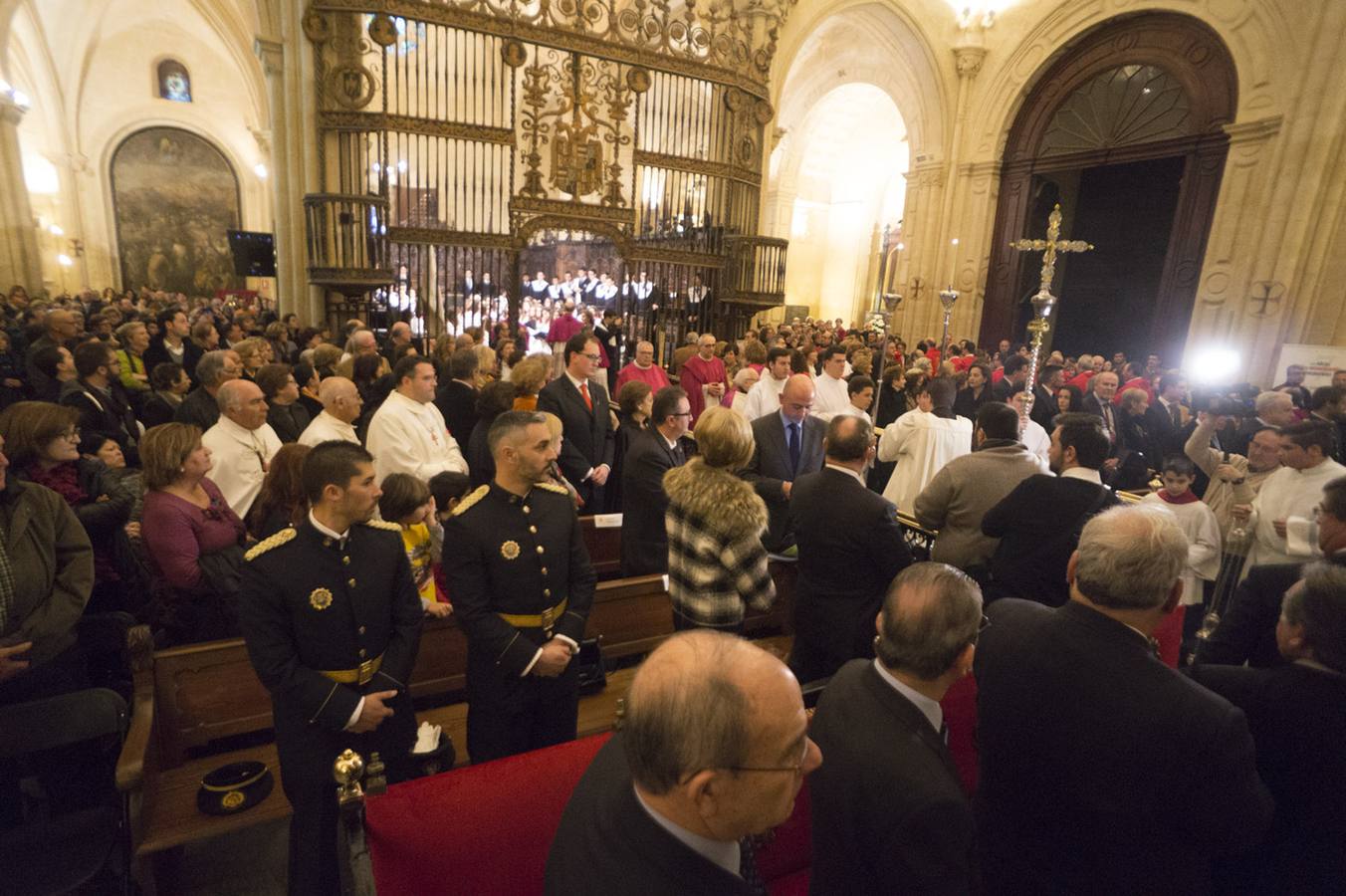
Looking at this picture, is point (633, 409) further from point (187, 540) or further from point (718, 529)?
point (187, 540)

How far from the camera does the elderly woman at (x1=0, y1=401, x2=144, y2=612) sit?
292cm

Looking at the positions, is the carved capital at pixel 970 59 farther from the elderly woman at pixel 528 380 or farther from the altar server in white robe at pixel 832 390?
the elderly woman at pixel 528 380

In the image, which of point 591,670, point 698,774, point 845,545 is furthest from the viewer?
point 591,670

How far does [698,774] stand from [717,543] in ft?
5.16

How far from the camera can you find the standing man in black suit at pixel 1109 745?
154 centimetres

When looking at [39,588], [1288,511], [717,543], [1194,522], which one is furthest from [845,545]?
[39,588]

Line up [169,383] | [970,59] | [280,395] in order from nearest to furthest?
[280,395] < [169,383] < [970,59]

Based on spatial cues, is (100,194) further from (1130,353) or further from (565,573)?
(1130,353)

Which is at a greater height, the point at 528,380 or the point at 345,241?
the point at 345,241

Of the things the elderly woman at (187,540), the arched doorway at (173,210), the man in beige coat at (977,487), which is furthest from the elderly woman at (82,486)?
the arched doorway at (173,210)

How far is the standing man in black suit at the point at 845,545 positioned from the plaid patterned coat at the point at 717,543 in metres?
0.36

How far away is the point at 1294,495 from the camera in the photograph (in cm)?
360

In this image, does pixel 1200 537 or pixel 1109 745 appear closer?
pixel 1109 745

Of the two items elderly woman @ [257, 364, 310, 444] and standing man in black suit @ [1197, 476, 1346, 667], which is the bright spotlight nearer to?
standing man in black suit @ [1197, 476, 1346, 667]
